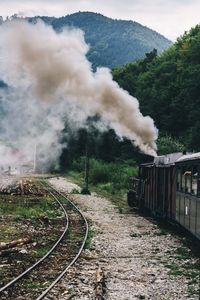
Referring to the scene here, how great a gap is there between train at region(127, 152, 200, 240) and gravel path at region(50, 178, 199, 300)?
92 centimetres

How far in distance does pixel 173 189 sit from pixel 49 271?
7456 mm

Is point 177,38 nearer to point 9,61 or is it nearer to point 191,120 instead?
point 191,120

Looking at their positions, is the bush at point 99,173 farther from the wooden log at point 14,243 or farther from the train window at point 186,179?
the wooden log at point 14,243

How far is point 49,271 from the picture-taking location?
12.7 metres

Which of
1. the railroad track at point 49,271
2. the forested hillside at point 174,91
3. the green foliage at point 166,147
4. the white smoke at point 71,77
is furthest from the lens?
the forested hillside at point 174,91

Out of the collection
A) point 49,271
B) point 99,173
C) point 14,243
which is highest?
point 99,173

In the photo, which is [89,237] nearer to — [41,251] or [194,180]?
[41,251]

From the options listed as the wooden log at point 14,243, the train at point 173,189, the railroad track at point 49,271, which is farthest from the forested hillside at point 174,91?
the wooden log at point 14,243

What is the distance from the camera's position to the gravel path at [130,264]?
10.7 metres

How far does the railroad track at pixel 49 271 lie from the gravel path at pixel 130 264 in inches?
12.1

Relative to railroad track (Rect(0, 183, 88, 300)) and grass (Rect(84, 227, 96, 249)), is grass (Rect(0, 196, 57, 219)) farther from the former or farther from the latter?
railroad track (Rect(0, 183, 88, 300))

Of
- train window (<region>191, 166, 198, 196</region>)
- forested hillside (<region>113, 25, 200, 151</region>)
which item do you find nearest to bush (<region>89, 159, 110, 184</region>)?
forested hillside (<region>113, 25, 200, 151</region>)

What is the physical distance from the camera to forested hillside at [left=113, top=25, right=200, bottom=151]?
70.5m

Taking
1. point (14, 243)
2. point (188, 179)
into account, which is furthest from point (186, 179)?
point (14, 243)
